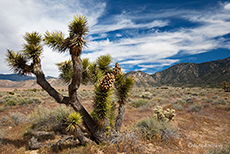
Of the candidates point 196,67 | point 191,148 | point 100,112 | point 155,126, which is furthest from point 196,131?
point 196,67

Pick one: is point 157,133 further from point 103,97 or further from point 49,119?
point 49,119

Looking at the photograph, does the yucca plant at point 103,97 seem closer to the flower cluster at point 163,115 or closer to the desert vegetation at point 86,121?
the desert vegetation at point 86,121

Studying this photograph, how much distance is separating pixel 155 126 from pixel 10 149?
22.1ft

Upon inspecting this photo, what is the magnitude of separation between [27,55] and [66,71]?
1541mm

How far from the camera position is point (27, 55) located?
14.2 ft

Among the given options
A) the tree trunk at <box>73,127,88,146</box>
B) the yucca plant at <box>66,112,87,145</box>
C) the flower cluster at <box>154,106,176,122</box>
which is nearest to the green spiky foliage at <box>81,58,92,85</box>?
the yucca plant at <box>66,112,87,145</box>

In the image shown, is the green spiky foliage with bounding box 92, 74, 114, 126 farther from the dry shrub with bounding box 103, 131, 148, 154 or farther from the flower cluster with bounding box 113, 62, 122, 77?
the dry shrub with bounding box 103, 131, 148, 154

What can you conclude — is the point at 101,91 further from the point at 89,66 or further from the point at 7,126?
the point at 7,126

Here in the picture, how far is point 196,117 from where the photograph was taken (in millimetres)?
9602

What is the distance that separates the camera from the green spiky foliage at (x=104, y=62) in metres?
5.38

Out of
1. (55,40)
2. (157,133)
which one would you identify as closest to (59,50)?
(55,40)

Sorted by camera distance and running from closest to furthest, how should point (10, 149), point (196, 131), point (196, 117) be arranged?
point (10, 149) < point (196, 131) < point (196, 117)

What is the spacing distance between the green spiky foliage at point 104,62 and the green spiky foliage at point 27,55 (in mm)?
2431

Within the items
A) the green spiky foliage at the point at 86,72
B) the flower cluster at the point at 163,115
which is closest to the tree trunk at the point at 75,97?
the green spiky foliage at the point at 86,72
